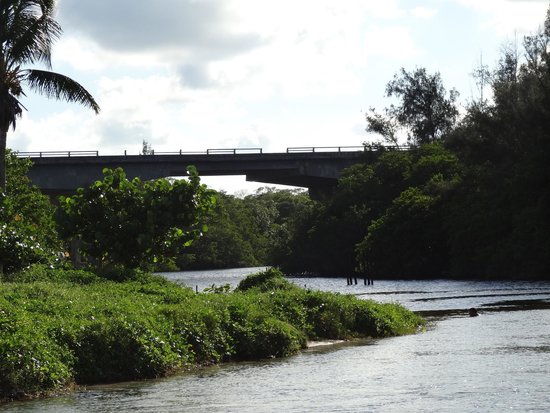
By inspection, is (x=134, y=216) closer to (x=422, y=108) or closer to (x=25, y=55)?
(x=25, y=55)

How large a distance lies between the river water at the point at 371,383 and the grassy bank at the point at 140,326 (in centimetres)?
63

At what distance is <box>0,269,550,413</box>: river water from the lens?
65.7 ft

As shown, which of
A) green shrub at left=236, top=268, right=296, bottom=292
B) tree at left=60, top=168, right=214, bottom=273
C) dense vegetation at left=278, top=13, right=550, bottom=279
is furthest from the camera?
dense vegetation at left=278, top=13, right=550, bottom=279

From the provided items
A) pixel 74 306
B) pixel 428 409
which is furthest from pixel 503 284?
pixel 428 409

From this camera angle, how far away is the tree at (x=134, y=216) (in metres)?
38.4

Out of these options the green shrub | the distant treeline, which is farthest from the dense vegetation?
the green shrub

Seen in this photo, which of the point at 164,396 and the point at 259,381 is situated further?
the point at 259,381

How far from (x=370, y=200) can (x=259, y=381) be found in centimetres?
8780

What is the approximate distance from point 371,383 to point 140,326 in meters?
5.67

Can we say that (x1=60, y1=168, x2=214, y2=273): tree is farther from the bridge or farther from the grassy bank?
the bridge

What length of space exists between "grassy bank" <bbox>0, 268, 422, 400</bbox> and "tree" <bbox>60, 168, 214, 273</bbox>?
2.46m

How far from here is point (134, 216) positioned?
38719 millimetres

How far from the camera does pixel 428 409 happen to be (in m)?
19.1

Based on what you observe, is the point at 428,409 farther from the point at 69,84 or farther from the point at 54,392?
the point at 69,84
